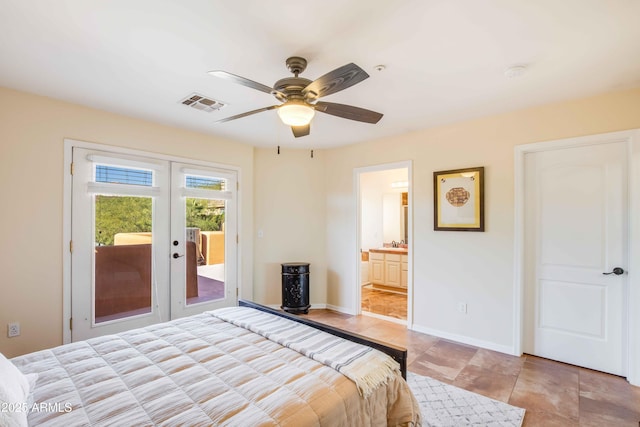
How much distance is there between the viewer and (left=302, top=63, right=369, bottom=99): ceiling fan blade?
5.29ft

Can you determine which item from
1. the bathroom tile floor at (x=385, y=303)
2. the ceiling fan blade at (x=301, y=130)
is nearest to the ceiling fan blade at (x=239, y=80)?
the ceiling fan blade at (x=301, y=130)

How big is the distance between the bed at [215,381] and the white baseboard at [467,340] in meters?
2.03

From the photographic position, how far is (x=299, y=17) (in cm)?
171

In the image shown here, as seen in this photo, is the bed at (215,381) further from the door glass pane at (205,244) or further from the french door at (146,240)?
the door glass pane at (205,244)

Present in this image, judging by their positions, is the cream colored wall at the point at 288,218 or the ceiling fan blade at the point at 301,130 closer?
the ceiling fan blade at the point at 301,130

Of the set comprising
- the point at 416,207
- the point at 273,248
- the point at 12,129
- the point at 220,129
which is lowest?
the point at 273,248

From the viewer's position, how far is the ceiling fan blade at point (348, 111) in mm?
2072

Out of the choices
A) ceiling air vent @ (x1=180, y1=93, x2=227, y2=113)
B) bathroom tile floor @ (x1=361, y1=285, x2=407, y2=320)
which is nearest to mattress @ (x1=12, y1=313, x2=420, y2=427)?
ceiling air vent @ (x1=180, y1=93, x2=227, y2=113)

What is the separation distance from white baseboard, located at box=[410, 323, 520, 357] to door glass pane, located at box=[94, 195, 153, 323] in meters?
3.27

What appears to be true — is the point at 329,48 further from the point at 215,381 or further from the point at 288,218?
the point at 288,218

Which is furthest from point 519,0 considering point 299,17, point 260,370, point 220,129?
point 220,129

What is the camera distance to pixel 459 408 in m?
2.23

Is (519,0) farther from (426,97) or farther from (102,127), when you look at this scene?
(102,127)

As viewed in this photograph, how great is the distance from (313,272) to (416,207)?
1.92m
